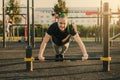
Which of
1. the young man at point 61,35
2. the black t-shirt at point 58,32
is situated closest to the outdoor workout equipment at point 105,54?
the young man at point 61,35

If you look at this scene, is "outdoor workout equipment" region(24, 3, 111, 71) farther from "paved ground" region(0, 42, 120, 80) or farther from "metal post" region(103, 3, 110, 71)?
"paved ground" region(0, 42, 120, 80)

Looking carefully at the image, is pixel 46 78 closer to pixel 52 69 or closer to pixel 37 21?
pixel 52 69

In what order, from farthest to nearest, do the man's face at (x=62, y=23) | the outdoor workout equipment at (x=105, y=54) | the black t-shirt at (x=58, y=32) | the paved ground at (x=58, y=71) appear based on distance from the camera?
the outdoor workout equipment at (x=105, y=54) → the paved ground at (x=58, y=71) → the black t-shirt at (x=58, y=32) → the man's face at (x=62, y=23)

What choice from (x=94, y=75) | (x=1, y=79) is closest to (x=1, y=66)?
(x=1, y=79)

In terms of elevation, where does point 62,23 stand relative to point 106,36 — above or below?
above

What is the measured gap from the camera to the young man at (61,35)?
18.5 ft

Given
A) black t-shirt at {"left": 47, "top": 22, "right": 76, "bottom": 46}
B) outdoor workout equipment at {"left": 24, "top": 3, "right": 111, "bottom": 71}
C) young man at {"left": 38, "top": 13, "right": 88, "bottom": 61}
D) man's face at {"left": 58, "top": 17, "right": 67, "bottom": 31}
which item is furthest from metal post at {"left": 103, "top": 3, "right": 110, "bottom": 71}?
man's face at {"left": 58, "top": 17, "right": 67, "bottom": 31}

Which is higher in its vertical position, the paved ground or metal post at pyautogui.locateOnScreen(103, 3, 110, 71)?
metal post at pyautogui.locateOnScreen(103, 3, 110, 71)

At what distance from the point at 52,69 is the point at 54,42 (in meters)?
1.98

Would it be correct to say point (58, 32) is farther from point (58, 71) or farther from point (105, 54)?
point (105, 54)

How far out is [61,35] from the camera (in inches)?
247

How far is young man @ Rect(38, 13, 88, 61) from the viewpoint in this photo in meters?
5.64

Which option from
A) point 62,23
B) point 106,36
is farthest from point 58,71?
point 62,23

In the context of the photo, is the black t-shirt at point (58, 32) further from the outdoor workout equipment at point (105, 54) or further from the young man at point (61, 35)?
the outdoor workout equipment at point (105, 54)
